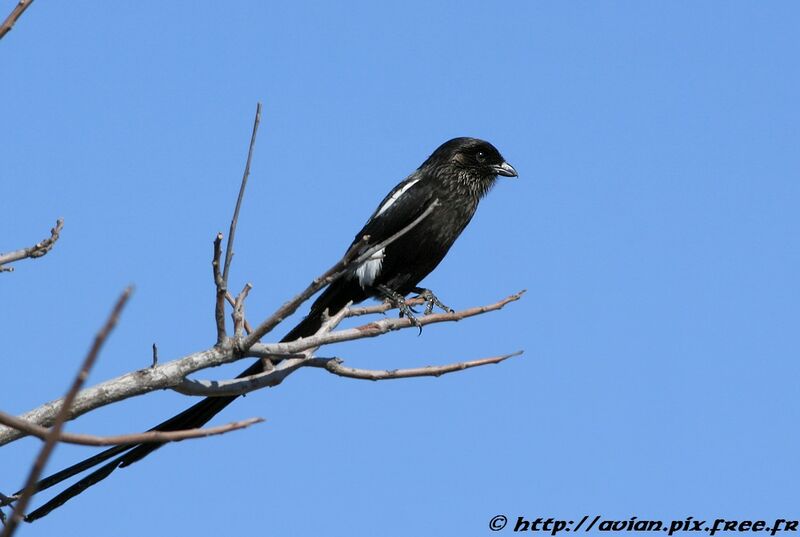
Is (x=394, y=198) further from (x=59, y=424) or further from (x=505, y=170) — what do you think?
(x=59, y=424)

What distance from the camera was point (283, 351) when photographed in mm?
3111

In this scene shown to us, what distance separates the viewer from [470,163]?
22.3 ft

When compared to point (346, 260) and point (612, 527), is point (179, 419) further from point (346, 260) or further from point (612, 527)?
point (612, 527)

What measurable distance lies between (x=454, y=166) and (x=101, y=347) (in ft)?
18.9

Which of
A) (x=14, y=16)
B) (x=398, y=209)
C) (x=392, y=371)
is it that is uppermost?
(x=14, y=16)

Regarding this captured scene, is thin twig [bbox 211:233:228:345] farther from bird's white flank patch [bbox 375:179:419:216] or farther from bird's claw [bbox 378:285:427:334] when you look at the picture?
bird's white flank patch [bbox 375:179:419:216]

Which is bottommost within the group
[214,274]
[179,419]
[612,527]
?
[612,527]

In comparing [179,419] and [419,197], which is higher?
[419,197]

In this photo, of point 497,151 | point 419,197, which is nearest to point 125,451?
point 419,197

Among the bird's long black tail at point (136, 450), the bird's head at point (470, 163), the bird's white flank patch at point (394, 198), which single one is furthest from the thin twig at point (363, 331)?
the bird's head at point (470, 163)

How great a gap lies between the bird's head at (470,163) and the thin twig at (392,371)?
3356 mm

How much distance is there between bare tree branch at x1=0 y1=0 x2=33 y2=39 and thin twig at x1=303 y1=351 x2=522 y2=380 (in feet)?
5.24

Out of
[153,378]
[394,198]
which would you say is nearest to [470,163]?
[394,198]

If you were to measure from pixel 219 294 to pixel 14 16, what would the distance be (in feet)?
3.75
